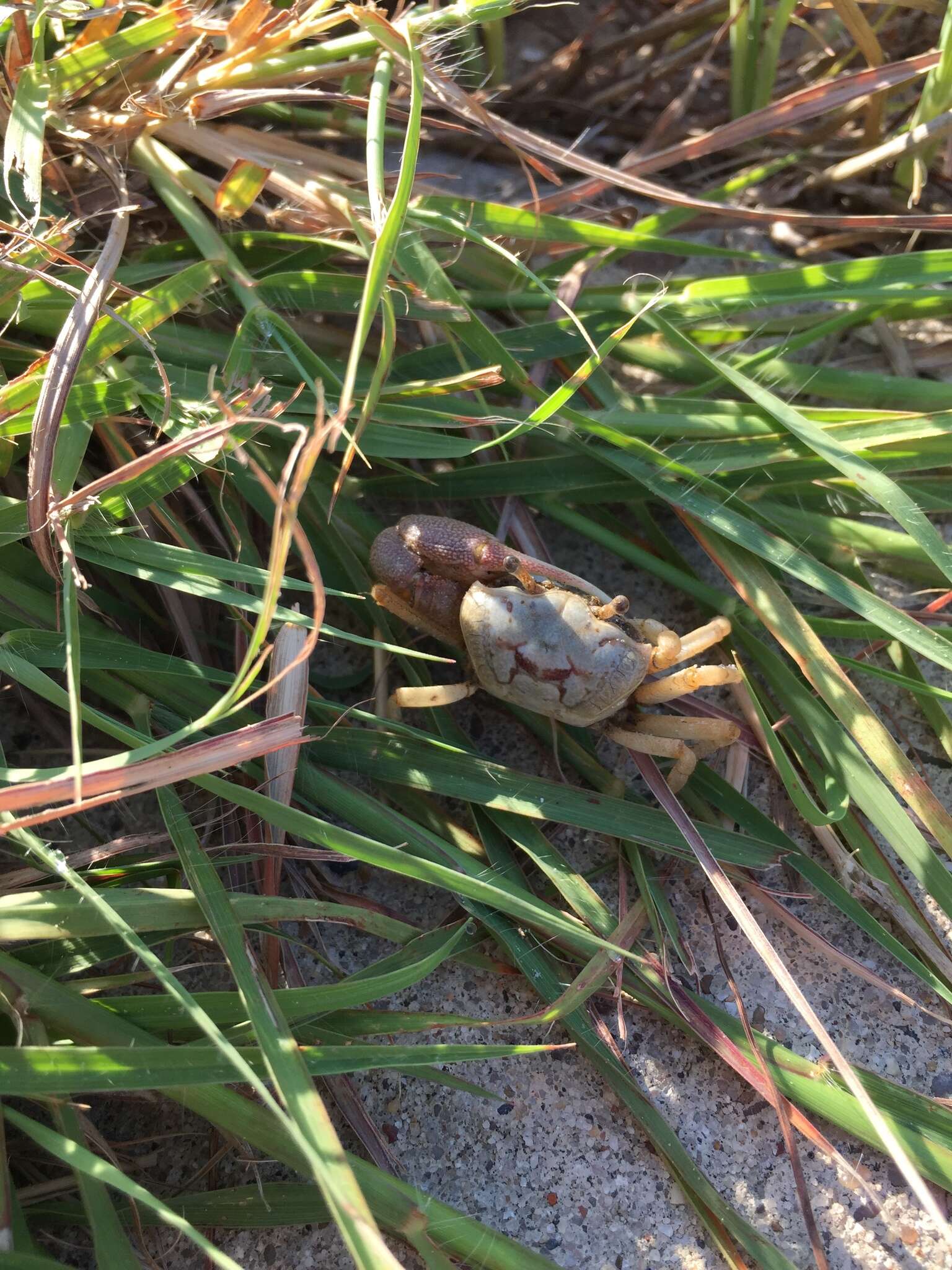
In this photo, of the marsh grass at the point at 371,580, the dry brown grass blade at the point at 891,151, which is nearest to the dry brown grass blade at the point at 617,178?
the marsh grass at the point at 371,580

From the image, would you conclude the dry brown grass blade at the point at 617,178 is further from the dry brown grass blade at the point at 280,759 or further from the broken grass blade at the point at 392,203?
the dry brown grass blade at the point at 280,759

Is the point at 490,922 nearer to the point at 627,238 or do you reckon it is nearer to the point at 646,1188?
the point at 646,1188

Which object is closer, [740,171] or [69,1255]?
[69,1255]

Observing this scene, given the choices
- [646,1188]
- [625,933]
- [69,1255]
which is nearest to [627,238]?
[625,933]

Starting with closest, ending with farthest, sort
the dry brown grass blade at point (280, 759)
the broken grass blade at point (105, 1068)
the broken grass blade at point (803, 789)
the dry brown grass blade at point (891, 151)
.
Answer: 1. the broken grass blade at point (105, 1068)
2. the dry brown grass blade at point (280, 759)
3. the broken grass blade at point (803, 789)
4. the dry brown grass blade at point (891, 151)

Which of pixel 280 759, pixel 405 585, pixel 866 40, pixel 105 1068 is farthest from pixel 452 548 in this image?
pixel 866 40

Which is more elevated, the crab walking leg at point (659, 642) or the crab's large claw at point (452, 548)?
the crab's large claw at point (452, 548)
